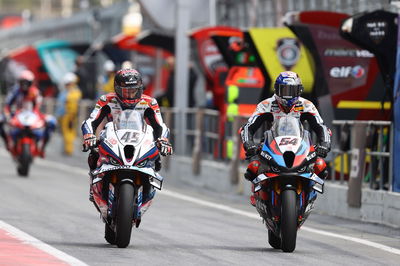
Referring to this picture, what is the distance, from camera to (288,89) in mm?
13250

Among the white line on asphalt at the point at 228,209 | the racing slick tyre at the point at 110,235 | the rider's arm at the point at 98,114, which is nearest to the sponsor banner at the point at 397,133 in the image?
the white line on asphalt at the point at 228,209

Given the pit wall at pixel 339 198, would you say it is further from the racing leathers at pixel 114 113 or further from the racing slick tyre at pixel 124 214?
the racing slick tyre at pixel 124 214

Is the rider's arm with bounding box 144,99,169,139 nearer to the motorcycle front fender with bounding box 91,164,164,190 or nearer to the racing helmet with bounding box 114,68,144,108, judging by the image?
the racing helmet with bounding box 114,68,144,108

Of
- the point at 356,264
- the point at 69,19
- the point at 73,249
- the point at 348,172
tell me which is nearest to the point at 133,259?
the point at 73,249

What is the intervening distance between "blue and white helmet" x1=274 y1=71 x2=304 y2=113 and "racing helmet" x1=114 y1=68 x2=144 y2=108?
1.25 m

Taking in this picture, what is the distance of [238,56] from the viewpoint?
25031mm

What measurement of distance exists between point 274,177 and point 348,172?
5.34 metres

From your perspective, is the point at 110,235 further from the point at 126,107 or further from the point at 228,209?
the point at 228,209

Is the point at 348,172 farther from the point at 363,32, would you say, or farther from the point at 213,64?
the point at 213,64

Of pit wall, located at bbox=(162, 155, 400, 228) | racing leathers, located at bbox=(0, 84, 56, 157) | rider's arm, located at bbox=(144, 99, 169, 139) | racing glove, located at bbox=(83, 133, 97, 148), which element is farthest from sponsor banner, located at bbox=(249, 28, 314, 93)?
racing glove, located at bbox=(83, 133, 97, 148)

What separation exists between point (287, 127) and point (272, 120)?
361mm

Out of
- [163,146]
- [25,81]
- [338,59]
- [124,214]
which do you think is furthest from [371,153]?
[25,81]

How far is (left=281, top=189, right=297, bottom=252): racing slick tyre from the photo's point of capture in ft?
42.0

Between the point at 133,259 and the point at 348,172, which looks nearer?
the point at 133,259
